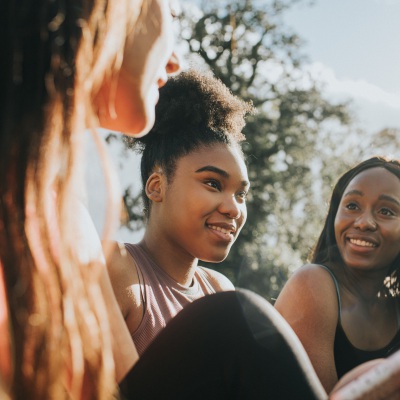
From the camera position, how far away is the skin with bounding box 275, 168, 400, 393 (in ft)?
8.91

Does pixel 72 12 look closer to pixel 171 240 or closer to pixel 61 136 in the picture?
pixel 61 136

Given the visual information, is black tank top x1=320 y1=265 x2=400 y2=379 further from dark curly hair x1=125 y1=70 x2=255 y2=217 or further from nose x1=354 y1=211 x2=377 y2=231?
dark curly hair x1=125 y1=70 x2=255 y2=217

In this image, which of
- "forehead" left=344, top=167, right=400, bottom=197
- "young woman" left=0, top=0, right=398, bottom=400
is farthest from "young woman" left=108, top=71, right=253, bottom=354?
"young woman" left=0, top=0, right=398, bottom=400

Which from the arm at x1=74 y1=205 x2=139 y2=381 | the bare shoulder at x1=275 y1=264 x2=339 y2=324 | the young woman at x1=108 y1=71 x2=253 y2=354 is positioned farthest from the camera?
the bare shoulder at x1=275 y1=264 x2=339 y2=324

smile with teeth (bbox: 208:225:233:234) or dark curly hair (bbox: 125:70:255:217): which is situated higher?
dark curly hair (bbox: 125:70:255:217)

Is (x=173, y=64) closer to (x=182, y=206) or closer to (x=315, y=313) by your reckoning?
(x=182, y=206)

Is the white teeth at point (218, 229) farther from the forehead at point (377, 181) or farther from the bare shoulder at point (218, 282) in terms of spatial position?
the forehead at point (377, 181)

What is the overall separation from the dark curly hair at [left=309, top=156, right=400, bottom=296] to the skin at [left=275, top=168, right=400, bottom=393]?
5cm

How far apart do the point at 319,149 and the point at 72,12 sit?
62.4 feet

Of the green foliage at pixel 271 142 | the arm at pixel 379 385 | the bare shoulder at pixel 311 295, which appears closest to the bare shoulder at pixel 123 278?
the bare shoulder at pixel 311 295

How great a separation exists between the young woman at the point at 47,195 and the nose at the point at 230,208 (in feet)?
5.26

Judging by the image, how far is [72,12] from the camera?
1121mm

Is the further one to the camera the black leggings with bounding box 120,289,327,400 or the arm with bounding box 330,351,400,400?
the black leggings with bounding box 120,289,327,400

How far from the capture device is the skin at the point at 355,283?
2.71 meters
